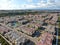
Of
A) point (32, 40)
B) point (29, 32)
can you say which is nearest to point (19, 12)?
point (29, 32)

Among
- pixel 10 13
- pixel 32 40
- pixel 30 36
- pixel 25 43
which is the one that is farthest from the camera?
pixel 10 13

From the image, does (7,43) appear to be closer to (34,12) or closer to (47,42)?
(47,42)

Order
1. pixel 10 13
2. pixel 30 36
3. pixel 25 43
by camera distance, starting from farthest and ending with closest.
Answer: pixel 10 13 < pixel 30 36 < pixel 25 43

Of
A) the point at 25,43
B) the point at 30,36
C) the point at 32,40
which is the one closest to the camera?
the point at 25,43

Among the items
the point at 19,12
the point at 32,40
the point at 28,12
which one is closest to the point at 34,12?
the point at 28,12

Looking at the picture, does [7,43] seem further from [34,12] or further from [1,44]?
[34,12]

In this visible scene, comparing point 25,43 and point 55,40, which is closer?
point 25,43

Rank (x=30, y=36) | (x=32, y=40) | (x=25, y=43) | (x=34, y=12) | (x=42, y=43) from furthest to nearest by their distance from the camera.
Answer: (x=34, y=12) < (x=30, y=36) < (x=32, y=40) < (x=25, y=43) < (x=42, y=43)

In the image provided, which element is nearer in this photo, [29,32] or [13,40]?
[13,40]
